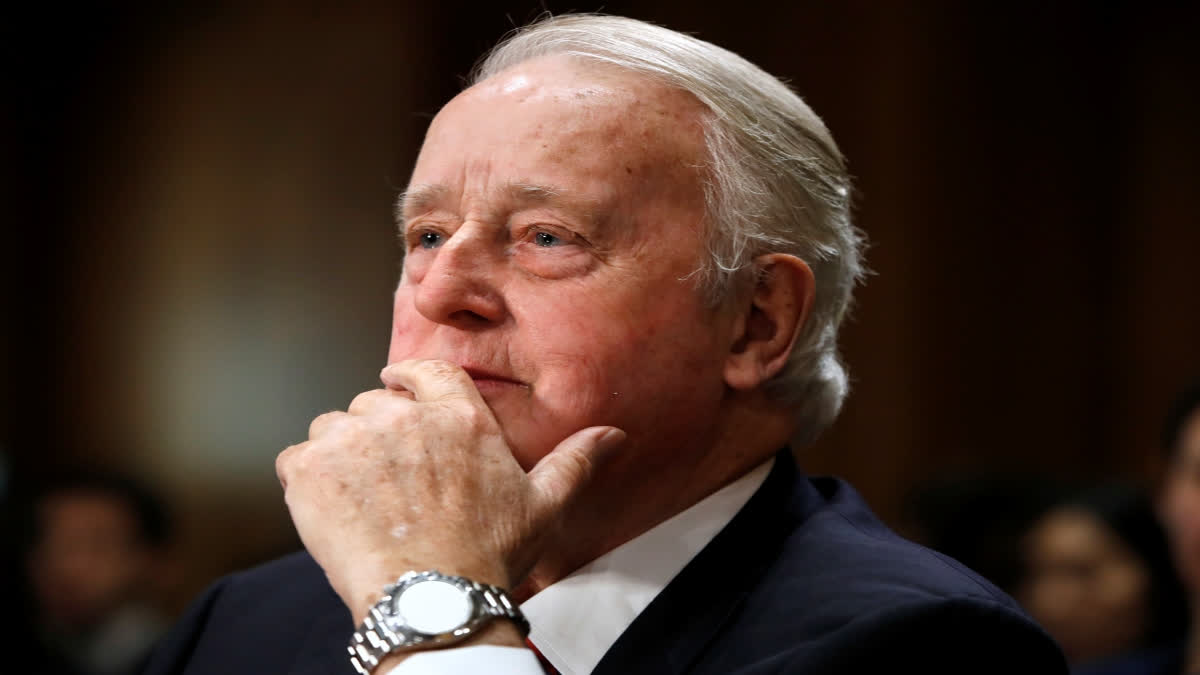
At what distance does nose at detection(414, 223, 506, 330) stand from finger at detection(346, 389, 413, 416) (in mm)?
120

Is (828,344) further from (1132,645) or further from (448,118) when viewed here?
(1132,645)

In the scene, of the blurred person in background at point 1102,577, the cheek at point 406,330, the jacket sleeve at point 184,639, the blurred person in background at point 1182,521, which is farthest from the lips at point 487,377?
the blurred person in background at point 1102,577

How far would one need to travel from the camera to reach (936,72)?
5449 mm

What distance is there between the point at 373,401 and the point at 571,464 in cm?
24

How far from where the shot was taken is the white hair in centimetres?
175

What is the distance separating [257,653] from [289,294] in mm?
4268

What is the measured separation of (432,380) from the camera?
5.26ft

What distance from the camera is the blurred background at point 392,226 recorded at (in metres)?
5.49

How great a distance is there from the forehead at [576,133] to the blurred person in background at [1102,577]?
7.77 feet

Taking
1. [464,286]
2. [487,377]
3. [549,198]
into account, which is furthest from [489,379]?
[549,198]

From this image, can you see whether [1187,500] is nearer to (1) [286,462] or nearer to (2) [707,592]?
(2) [707,592]

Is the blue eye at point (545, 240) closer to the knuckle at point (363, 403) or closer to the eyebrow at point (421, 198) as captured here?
the eyebrow at point (421, 198)

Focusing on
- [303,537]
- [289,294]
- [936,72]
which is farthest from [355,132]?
[303,537]

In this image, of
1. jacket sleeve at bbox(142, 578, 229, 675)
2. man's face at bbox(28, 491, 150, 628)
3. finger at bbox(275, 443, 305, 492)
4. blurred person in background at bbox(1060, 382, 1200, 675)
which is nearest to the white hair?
finger at bbox(275, 443, 305, 492)
